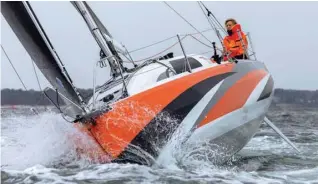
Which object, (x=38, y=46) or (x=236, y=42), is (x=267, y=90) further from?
(x=38, y=46)

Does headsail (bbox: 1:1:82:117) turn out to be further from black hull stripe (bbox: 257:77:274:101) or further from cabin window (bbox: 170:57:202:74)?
black hull stripe (bbox: 257:77:274:101)

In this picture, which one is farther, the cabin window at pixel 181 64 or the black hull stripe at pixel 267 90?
the black hull stripe at pixel 267 90

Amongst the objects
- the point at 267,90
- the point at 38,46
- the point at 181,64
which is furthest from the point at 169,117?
the point at 267,90

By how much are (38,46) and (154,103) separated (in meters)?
1.66

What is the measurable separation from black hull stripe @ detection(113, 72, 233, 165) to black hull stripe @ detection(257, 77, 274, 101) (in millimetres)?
1847

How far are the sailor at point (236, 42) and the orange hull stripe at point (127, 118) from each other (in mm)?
2621

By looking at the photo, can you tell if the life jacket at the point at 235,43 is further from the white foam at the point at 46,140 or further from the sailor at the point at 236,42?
the white foam at the point at 46,140

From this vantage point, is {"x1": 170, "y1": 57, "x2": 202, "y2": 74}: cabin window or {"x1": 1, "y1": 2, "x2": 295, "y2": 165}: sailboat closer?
{"x1": 1, "y1": 2, "x2": 295, "y2": 165}: sailboat

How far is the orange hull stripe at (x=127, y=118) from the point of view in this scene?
5496 mm

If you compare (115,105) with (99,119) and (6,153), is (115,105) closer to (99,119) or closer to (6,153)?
(99,119)

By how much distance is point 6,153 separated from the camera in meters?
7.33

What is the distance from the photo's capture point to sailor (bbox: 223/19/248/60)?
26.1 ft

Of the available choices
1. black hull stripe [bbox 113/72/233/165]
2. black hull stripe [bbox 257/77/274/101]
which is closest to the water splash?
black hull stripe [bbox 113/72/233/165]

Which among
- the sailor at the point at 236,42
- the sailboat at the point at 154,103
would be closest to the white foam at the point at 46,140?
the sailboat at the point at 154,103
